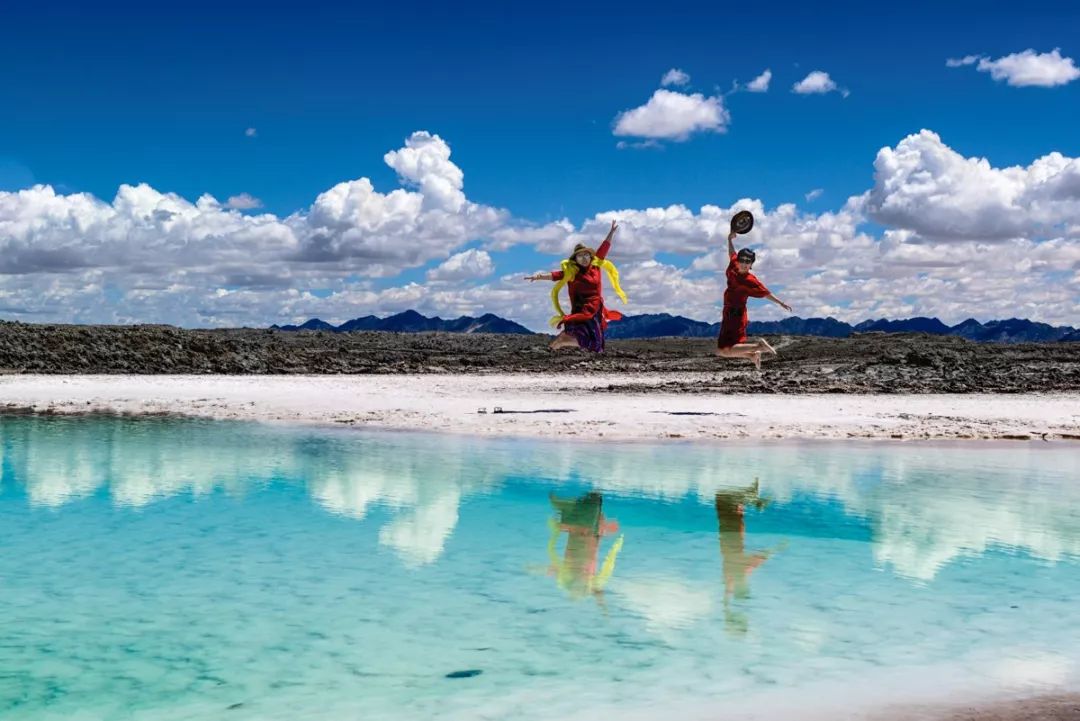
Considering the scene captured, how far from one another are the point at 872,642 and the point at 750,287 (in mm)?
17993

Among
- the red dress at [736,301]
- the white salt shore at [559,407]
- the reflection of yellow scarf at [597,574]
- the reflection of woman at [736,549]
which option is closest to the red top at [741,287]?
the red dress at [736,301]

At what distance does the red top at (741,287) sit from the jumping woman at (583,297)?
3182 mm

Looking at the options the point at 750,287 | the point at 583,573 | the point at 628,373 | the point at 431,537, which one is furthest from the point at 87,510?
the point at 628,373

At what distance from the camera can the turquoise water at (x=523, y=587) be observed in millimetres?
7020

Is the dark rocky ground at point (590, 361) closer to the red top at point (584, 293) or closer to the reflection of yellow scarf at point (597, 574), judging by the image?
the red top at point (584, 293)

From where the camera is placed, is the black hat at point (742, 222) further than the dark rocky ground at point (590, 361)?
No

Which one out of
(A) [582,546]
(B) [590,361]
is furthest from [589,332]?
(B) [590,361]

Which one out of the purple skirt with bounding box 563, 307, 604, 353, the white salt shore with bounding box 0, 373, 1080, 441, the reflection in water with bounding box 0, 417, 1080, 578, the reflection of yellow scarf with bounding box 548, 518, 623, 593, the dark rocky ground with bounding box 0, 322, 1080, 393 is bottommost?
the reflection of yellow scarf with bounding box 548, 518, 623, 593

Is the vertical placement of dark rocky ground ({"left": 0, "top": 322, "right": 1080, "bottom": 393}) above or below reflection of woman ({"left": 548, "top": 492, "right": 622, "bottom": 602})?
above

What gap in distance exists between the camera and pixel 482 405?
95.4 feet

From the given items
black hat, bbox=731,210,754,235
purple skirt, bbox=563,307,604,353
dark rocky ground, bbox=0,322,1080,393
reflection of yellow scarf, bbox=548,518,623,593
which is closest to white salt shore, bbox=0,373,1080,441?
purple skirt, bbox=563,307,604,353

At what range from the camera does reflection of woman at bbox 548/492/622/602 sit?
10.1 metres

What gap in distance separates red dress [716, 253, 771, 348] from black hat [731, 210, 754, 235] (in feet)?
2.16

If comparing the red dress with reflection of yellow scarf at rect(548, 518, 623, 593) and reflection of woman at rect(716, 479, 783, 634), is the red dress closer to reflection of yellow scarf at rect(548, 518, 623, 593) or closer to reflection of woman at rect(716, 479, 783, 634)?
reflection of woman at rect(716, 479, 783, 634)
